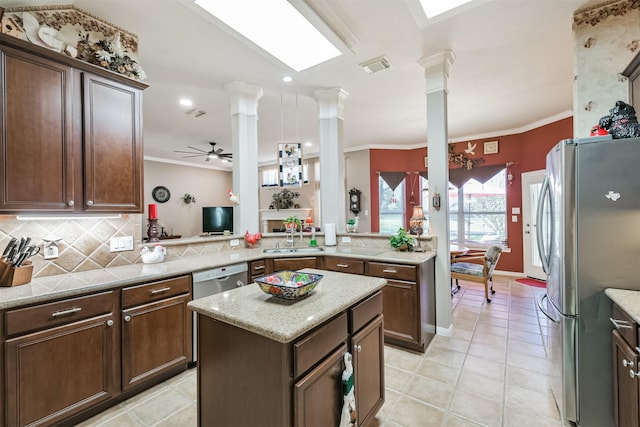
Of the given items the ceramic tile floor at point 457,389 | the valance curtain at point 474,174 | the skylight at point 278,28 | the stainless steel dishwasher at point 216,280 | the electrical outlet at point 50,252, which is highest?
the skylight at point 278,28

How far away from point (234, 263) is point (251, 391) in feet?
5.17

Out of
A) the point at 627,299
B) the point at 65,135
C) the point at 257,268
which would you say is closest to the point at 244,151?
the point at 257,268

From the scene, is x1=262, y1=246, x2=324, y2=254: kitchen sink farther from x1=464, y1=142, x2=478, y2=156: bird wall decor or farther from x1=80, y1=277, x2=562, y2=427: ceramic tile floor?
x1=464, y1=142, x2=478, y2=156: bird wall decor

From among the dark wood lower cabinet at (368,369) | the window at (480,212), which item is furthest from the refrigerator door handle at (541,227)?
the window at (480,212)

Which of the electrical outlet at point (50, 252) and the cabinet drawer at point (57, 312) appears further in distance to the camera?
the electrical outlet at point (50, 252)

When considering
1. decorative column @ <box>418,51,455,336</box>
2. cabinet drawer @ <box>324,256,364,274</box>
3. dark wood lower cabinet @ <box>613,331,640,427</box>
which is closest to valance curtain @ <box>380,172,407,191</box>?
decorative column @ <box>418,51,455,336</box>

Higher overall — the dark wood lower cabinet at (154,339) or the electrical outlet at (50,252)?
the electrical outlet at (50,252)

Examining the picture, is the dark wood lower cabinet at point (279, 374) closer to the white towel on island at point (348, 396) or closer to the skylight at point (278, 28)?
the white towel on island at point (348, 396)

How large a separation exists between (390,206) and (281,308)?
5.92m

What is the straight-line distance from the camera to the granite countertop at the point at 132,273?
1592 mm

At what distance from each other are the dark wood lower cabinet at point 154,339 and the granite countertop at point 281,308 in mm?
911

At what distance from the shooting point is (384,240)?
331 centimetres

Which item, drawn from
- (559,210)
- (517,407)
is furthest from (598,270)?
(517,407)

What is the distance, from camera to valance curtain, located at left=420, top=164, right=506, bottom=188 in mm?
5656
